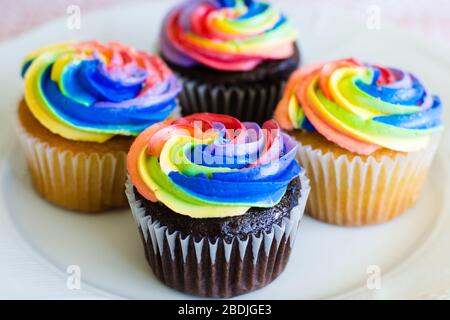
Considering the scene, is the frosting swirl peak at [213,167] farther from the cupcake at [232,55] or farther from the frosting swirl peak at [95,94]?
the cupcake at [232,55]

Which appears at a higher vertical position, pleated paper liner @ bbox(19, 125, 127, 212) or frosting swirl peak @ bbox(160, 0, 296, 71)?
frosting swirl peak @ bbox(160, 0, 296, 71)

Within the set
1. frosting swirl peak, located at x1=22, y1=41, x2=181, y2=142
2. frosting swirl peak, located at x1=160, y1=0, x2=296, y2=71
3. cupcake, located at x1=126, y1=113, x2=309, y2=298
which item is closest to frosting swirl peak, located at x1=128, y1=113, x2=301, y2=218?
cupcake, located at x1=126, y1=113, x2=309, y2=298

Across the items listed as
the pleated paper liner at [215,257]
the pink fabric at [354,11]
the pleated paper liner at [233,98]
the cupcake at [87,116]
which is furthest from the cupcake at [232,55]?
the pink fabric at [354,11]

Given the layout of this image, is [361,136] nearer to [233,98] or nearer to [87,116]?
[233,98]

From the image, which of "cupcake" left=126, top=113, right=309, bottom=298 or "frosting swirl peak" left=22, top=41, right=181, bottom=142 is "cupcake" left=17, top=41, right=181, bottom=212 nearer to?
"frosting swirl peak" left=22, top=41, right=181, bottom=142

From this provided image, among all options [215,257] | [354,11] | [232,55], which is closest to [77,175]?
[215,257]

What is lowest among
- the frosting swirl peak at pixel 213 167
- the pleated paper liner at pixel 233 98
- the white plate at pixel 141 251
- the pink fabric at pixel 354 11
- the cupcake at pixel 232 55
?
the pink fabric at pixel 354 11

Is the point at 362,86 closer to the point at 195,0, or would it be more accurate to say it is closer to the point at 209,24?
the point at 209,24
